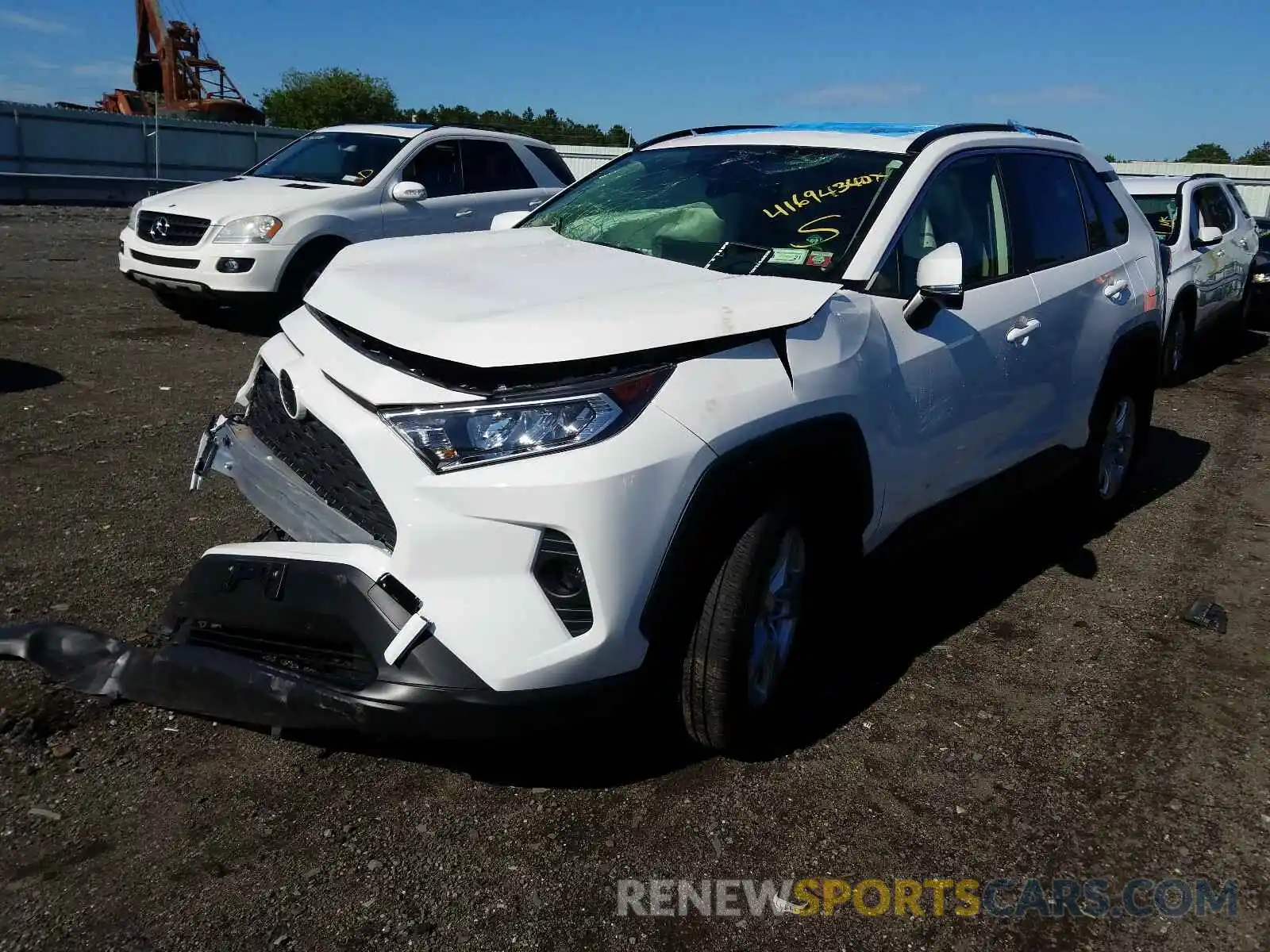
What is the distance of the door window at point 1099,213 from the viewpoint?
5.09 meters

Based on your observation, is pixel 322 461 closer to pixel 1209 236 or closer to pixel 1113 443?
pixel 1113 443

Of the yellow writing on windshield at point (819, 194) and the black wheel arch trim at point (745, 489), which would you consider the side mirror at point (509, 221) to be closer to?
the yellow writing on windshield at point (819, 194)

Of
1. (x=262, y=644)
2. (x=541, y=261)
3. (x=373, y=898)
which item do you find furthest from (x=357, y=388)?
(x=373, y=898)


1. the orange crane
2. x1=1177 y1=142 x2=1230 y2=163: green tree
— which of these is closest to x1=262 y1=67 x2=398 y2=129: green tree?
the orange crane

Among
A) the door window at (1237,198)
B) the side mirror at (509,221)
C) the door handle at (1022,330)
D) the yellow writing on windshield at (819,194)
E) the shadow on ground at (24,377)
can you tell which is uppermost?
the door window at (1237,198)

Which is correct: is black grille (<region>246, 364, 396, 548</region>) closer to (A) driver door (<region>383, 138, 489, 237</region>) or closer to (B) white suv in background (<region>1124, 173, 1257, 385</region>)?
(A) driver door (<region>383, 138, 489, 237</region>)

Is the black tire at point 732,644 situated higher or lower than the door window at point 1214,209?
→ lower

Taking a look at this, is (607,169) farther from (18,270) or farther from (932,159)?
(18,270)

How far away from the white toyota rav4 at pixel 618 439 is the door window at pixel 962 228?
17 millimetres

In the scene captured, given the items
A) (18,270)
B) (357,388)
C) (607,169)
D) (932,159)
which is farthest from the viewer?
(18,270)

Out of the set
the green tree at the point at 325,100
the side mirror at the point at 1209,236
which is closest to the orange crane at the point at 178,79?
the green tree at the point at 325,100

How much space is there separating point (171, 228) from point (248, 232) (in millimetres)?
786

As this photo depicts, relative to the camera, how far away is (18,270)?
11.8 metres

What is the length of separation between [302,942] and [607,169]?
3434mm
